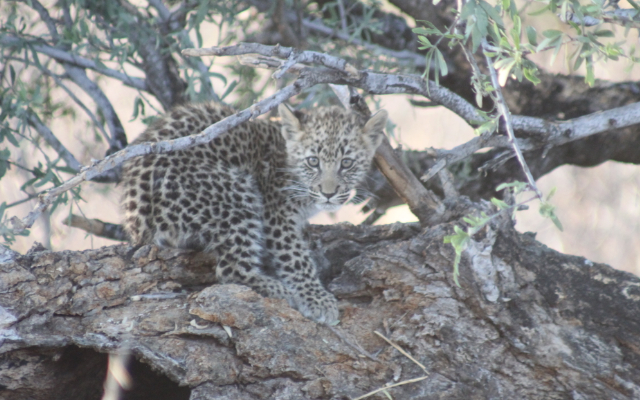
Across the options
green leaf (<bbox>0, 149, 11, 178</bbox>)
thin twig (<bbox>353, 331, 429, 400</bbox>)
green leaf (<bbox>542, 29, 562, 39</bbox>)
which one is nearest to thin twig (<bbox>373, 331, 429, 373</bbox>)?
thin twig (<bbox>353, 331, 429, 400</bbox>)

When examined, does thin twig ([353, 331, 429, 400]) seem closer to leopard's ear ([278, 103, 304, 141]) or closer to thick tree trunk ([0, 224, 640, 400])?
thick tree trunk ([0, 224, 640, 400])

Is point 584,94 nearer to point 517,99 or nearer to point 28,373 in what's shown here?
point 517,99

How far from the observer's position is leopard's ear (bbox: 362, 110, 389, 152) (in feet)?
16.0

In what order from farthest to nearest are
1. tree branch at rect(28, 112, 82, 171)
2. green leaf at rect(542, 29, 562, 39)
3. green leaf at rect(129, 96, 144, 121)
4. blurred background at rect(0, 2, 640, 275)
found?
blurred background at rect(0, 2, 640, 275)
green leaf at rect(129, 96, 144, 121)
tree branch at rect(28, 112, 82, 171)
green leaf at rect(542, 29, 562, 39)

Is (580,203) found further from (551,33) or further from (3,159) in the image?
(551,33)

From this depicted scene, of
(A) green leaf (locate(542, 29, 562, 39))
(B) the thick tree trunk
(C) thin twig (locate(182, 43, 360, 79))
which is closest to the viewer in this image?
(A) green leaf (locate(542, 29, 562, 39))

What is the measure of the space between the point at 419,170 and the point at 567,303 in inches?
107

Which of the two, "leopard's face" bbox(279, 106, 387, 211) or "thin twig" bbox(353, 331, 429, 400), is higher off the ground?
"leopard's face" bbox(279, 106, 387, 211)

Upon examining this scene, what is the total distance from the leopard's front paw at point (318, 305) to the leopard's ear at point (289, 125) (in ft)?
4.44

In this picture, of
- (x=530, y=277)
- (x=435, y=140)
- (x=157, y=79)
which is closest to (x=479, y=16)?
(x=530, y=277)

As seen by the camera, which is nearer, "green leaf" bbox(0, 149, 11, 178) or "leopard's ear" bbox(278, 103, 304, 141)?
"green leaf" bbox(0, 149, 11, 178)

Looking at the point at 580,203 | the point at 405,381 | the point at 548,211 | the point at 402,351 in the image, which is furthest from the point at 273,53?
the point at 580,203

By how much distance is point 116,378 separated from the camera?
3.73 metres

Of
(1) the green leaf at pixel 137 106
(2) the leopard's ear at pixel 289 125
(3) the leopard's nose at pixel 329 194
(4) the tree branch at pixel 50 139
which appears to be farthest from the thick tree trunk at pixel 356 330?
(1) the green leaf at pixel 137 106
